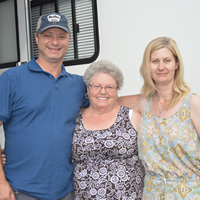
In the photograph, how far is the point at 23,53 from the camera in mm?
3182

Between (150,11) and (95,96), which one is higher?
(150,11)

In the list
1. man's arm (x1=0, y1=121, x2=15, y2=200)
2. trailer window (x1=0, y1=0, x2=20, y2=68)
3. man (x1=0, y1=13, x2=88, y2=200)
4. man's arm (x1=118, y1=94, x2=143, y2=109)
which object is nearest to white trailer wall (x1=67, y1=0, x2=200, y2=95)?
man's arm (x1=118, y1=94, x2=143, y2=109)

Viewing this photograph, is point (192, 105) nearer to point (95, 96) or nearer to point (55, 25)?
Result: point (95, 96)

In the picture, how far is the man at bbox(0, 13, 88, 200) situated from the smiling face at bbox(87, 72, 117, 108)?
198 millimetres

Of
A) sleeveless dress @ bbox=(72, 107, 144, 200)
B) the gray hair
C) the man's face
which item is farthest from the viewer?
the gray hair

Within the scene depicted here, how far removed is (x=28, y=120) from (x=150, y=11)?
4.22ft

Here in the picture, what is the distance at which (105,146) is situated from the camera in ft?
6.61

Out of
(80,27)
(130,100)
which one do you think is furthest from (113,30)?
(130,100)

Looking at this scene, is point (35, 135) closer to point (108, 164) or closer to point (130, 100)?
point (108, 164)

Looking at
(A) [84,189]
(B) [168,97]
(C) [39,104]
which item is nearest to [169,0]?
(B) [168,97]

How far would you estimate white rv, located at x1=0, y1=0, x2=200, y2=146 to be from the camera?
2309mm

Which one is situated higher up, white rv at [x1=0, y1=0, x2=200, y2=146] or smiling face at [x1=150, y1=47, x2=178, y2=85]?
white rv at [x1=0, y1=0, x2=200, y2=146]

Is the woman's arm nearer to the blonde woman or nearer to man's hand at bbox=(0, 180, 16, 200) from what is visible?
the blonde woman

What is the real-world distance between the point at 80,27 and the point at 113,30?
15.7 inches
